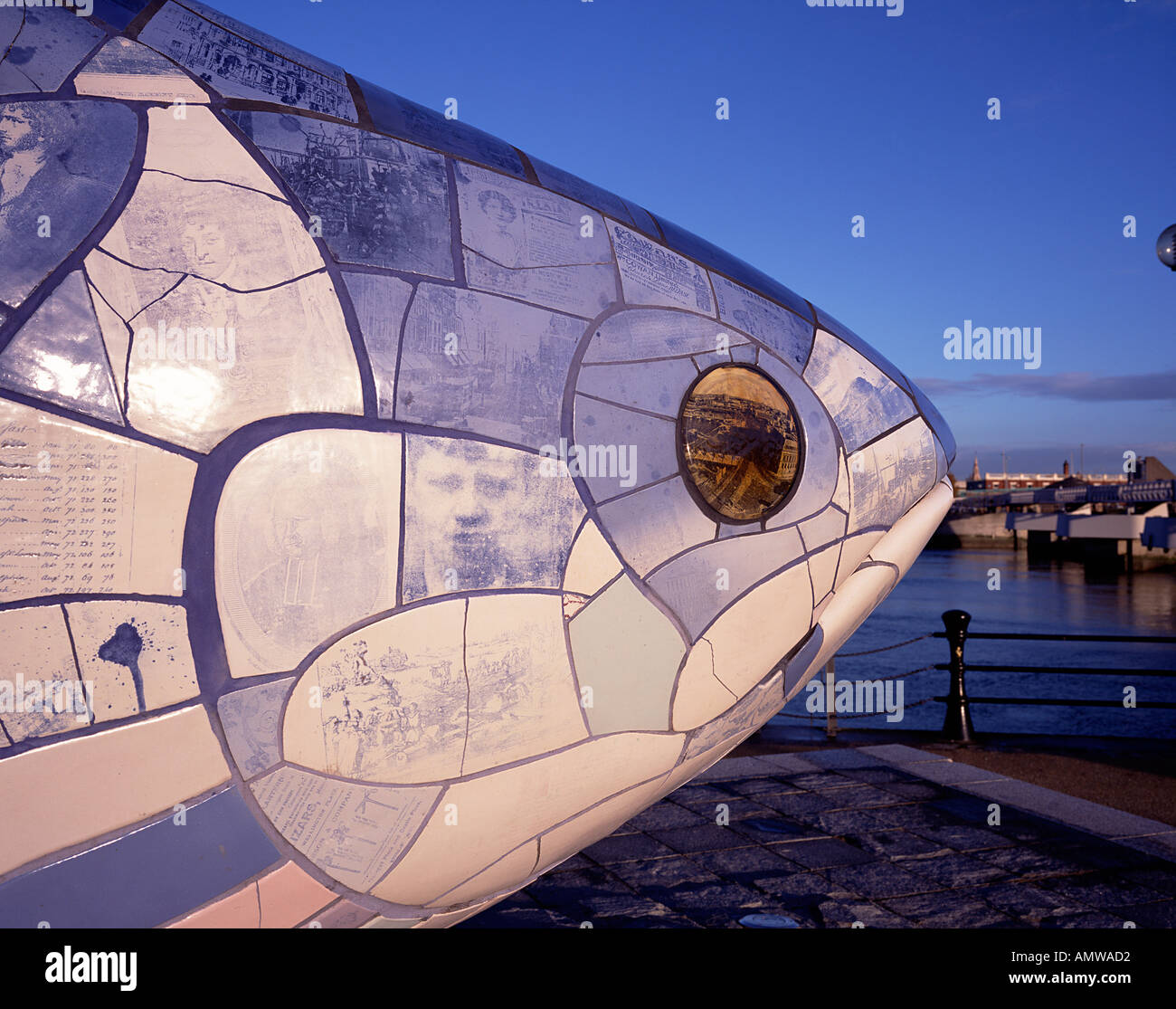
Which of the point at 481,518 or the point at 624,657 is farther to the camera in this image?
the point at 624,657

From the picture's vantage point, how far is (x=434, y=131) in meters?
1.76

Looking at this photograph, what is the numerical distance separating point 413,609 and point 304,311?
52 centimetres

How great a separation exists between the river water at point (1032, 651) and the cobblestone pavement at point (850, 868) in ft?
2.47

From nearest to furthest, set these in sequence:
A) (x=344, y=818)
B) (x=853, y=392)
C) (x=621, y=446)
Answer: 1. (x=344, y=818)
2. (x=621, y=446)
3. (x=853, y=392)

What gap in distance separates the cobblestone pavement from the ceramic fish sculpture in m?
2.53

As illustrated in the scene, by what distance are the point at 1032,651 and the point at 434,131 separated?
26.3 metres

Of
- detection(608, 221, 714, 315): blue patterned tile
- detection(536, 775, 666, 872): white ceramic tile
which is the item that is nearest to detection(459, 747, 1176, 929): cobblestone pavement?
detection(536, 775, 666, 872): white ceramic tile

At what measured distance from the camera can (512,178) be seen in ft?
5.81

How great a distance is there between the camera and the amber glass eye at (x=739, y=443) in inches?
68.5

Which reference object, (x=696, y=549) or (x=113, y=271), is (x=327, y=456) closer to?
(x=113, y=271)

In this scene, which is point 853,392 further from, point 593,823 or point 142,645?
point 142,645

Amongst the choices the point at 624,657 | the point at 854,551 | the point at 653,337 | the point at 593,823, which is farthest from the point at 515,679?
the point at 854,551

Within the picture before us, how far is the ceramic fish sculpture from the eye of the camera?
4.53 ft

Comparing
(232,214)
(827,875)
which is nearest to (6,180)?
(232,214)
